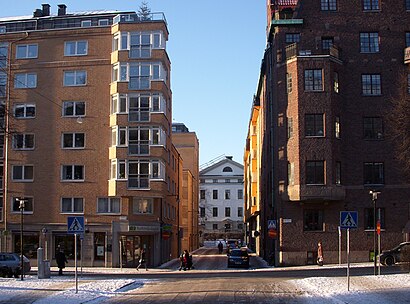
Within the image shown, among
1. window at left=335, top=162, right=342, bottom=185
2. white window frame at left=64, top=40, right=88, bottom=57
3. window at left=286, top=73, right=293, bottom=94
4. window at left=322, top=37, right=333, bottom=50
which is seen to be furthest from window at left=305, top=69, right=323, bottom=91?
white window frame at left=64, top=40, right=88, bottom=57

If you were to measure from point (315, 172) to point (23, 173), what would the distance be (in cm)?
2339

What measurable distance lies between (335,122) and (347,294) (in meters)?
26.2

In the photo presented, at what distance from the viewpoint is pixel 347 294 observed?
2233cm

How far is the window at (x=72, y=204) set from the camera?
51.1 meters

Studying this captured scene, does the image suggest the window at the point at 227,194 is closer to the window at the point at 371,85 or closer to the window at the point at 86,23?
the window at the point at 86,23

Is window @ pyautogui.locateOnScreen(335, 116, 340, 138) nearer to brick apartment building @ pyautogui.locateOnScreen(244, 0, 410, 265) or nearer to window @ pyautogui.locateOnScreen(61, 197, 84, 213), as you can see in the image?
brick apartment building @ pyautogui.locateOnScreen(244, 0, 410, 265)

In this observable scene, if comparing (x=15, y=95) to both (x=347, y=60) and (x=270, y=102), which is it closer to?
(x=270, y=102)

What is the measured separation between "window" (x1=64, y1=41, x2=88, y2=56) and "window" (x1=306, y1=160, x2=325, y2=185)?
805 inches

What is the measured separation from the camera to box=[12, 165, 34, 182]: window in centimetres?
5222

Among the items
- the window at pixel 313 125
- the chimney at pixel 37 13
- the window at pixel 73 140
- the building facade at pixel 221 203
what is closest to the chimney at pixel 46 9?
the chimney at pixel 37 13

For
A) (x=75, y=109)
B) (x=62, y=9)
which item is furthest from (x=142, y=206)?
(x=62, y=9)

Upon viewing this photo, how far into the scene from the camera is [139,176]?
49656 mm

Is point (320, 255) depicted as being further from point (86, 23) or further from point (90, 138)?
point (86, 23)

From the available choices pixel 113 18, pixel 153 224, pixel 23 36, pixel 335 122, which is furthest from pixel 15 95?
pixel 335 122
